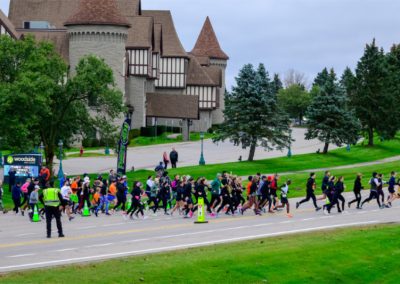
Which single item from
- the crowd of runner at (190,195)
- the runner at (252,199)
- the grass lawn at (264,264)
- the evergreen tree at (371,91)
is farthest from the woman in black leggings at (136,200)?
the evergreen tree at (371,91)

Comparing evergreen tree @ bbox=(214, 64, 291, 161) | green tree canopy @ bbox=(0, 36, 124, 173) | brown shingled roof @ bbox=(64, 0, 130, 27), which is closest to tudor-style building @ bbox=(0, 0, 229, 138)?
brown shingled roof @ bbox=(64, 0, 130, 27)

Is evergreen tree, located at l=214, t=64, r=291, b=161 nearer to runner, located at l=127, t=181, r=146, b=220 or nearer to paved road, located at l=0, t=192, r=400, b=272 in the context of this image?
paved road, located at l=0, t=192, r=400, b=272

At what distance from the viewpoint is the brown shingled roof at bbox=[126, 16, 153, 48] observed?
97.7 meters

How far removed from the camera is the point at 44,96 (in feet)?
173

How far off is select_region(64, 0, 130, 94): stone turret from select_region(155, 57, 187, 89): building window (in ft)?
71.0

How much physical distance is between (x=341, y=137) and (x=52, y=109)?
948 inches

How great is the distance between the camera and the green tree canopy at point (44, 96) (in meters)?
51.8

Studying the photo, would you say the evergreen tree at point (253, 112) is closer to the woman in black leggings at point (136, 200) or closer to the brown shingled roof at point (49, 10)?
the woman in black leggings at point (136, 200)

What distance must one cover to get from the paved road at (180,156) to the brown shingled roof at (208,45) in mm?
35624

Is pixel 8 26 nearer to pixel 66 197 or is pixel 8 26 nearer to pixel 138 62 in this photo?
pixel 138 62

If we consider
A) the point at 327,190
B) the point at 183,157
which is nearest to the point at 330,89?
the point at 183,157

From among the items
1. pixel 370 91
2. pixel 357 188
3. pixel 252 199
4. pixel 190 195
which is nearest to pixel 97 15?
pixel 370 91

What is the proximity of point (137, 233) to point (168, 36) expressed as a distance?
261 feet

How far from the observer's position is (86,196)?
129 feet
